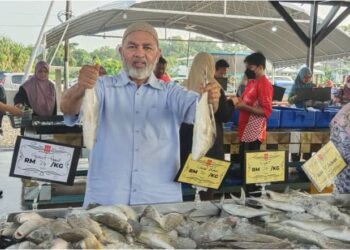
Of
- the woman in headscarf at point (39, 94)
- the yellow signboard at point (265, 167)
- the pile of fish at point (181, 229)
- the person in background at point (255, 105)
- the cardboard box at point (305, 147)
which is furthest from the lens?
the woman in headscarf at point (39, 94)

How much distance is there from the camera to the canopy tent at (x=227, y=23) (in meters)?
12.4

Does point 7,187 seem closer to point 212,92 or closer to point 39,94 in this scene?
point 39,94

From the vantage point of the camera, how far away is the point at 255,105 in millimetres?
4562

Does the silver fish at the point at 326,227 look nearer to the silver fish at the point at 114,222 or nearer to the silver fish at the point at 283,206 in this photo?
the silver fish at the point at 283,206

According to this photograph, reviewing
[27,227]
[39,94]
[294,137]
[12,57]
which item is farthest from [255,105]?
[12,57]

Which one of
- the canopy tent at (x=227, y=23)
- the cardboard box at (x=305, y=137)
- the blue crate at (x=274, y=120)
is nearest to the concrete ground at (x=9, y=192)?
the blue crate at (x=274, y=120)

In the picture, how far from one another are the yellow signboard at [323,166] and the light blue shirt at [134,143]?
74 centimetres

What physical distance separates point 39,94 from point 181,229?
4361 millimetres

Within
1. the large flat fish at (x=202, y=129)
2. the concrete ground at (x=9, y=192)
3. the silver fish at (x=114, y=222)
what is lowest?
the concrete ground at (x=9, y=192)

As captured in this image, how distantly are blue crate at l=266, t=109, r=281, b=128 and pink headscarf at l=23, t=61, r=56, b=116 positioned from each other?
2799mm

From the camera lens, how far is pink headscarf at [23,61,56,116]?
5609 mm

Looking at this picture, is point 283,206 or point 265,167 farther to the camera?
point 265,167

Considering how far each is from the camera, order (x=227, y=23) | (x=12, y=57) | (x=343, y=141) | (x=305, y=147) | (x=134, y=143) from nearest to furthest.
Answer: (x=134, y=143)
(x=343, y=141)
(x=305, y=147)
(x=227, y=23)
(x=12, y=57)

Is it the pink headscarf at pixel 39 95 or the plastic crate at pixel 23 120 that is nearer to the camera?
the plastic crate at pixel 23 120
